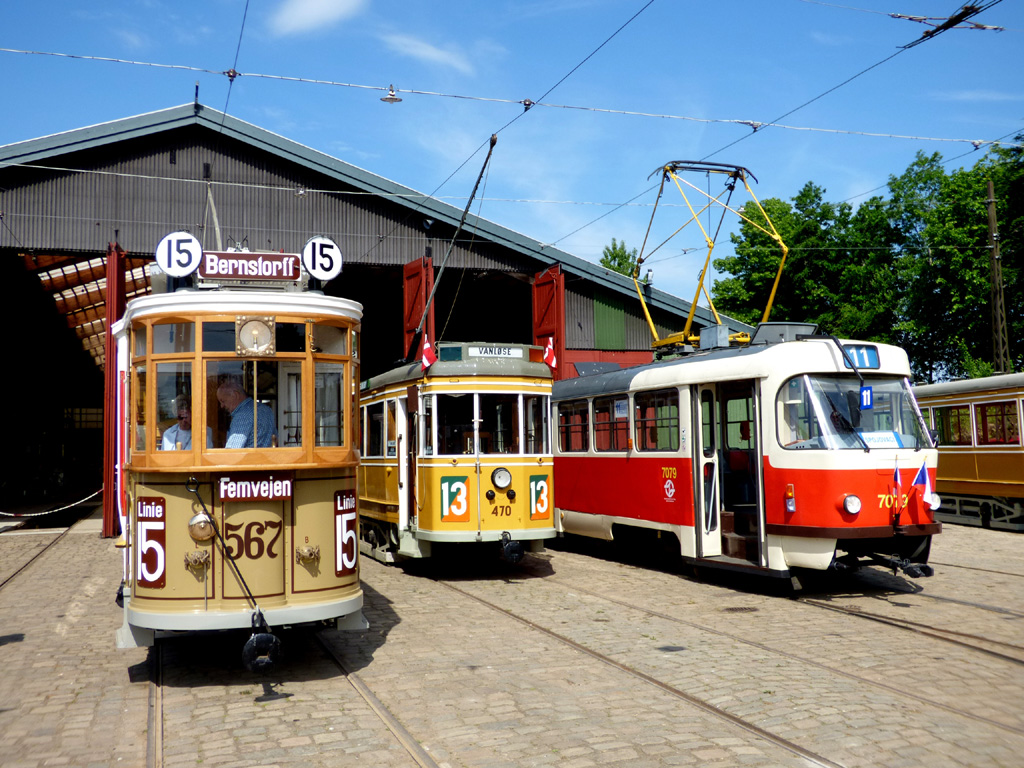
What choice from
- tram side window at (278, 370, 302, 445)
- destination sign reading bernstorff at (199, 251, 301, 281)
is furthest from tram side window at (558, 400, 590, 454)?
tram side window at (278, 370, 302, 445)

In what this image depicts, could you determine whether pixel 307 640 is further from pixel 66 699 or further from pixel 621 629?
pixel 621 629

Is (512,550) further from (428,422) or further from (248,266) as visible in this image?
(248,266)

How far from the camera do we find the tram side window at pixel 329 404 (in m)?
6.84

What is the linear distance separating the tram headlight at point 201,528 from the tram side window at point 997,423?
14599 mm

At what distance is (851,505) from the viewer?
9328 mm

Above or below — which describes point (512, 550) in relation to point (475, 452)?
below

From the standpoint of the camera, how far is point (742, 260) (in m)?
39.6

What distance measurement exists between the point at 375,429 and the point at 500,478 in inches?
112

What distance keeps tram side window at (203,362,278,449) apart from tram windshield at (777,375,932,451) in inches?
222

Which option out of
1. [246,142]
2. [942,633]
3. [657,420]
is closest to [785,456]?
[657,420]

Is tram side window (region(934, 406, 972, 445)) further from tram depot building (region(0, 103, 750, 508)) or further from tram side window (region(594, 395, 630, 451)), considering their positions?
tram side window (region(594, 395, 630, 451))

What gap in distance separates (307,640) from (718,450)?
5.78 m

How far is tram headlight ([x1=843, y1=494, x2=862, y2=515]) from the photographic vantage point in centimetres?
933

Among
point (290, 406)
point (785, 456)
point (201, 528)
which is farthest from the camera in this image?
point (785, 456)
